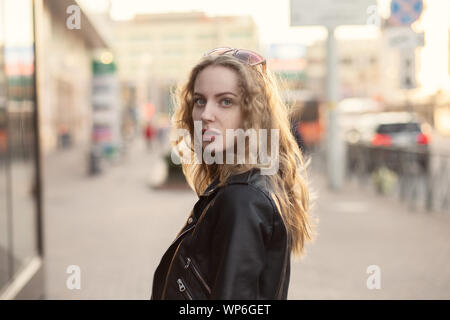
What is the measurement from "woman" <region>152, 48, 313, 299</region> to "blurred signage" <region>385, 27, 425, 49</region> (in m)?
8.91

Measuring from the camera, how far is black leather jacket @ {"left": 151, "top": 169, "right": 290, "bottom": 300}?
4.79 ft

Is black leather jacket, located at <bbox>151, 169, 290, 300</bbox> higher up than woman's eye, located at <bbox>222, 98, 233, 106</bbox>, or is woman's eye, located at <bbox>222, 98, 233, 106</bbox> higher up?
woman's eye, located at <bbox>222, 98, 233, 106</bbox>

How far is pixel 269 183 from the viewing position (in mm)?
1620

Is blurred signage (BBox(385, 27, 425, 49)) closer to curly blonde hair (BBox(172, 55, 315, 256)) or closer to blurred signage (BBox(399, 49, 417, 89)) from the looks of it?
blurred signage (BBox(399, 49, 417, 89))

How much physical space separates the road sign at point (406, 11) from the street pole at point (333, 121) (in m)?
3.26

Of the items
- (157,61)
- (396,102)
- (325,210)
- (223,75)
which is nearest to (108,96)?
(325,210)

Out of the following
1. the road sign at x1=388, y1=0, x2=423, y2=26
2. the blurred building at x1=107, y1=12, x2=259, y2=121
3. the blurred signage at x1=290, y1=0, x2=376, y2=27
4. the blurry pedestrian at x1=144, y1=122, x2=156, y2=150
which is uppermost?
the blurred building at x1=107, y1=12, x2=259, y2=121

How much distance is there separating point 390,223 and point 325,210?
5.34ft

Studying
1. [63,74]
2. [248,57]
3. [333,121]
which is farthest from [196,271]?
[63,74]

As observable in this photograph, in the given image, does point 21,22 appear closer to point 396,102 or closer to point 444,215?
point 444,215

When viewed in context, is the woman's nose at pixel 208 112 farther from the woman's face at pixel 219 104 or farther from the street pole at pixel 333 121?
the street pole at pixel 333 121

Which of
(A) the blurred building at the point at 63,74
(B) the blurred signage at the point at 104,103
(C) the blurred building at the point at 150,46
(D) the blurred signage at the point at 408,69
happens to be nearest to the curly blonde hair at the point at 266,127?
(D) the blurred signage at the point at 408,69

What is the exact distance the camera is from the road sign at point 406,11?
1001 cm

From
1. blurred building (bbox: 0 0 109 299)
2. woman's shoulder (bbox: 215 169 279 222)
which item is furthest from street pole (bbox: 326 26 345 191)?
woman's shoulder (bbox: 215 169 279 222)
